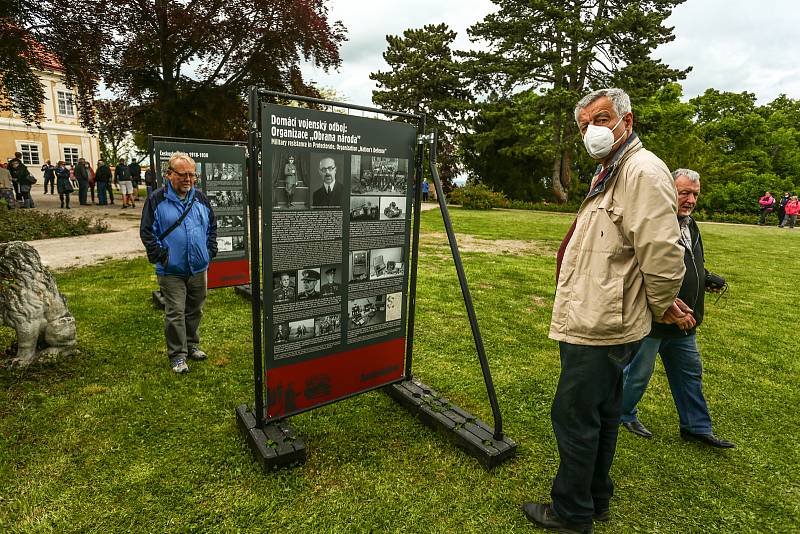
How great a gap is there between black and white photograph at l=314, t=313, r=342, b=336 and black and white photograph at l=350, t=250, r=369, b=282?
304 millimetres

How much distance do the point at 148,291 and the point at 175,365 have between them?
3172 millimetres

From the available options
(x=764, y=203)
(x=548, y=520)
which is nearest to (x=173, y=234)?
(x=548, y=520)

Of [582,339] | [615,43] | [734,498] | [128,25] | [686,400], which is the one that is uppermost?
[615,43]

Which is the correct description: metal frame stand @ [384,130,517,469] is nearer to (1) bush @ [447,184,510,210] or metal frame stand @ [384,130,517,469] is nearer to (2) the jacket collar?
(2) the jacket collar

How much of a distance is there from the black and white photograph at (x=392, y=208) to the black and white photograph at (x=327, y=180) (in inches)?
14.4

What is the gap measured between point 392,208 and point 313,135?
826 millimetres

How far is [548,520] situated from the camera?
8.16ft

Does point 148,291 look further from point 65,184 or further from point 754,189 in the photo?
point 754,189

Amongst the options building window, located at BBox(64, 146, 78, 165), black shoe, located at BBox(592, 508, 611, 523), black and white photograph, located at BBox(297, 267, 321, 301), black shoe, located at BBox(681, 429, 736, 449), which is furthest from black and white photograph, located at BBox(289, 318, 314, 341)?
building window, located at BBox(64, 146, 78, 165)

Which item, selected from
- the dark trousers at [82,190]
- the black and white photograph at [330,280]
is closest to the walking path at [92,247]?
the dark trousers at [82,190]

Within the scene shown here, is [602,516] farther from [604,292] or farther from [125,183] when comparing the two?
[125,183]

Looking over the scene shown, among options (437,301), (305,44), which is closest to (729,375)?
(437,301)

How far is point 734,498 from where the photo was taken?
9.18 ft

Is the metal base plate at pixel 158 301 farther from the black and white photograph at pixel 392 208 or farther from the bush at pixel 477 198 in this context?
the bush at pixel 477 198
